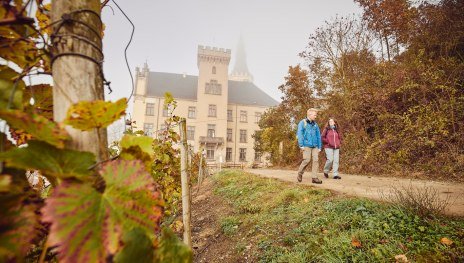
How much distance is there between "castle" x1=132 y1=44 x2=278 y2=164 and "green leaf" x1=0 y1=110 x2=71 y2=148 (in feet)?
103

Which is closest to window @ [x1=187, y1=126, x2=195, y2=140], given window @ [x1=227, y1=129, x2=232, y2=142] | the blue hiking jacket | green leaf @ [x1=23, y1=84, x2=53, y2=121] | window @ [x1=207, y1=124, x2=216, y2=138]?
window @ [x1=207, y1=124, x2=216, y2=138]

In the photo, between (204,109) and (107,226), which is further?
(204,109)

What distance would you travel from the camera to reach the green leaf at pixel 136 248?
0.54 metres

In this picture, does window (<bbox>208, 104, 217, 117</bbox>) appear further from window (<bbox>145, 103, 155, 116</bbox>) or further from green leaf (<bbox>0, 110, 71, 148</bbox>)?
green leaf (<bbox>0, 110, 71, 148</bbox>)

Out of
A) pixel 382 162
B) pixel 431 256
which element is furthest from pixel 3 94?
pixel 382 162

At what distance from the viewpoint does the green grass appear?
2.27 meters

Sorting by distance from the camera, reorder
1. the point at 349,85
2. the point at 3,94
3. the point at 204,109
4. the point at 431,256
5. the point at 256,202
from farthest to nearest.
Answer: the point at 204,109 → the point at 349,85 → the point at 256,202 → the point at 431,256 → the point at 3,94

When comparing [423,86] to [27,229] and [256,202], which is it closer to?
[256,202]

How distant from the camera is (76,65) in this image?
0.78 metres

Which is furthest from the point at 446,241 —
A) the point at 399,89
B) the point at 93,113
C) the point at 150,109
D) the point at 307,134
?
the point at 150,109

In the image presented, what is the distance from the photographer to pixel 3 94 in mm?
619

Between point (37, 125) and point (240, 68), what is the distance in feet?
267

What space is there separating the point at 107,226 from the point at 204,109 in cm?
3347

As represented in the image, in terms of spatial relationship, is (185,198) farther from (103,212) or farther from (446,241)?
(446,241)
